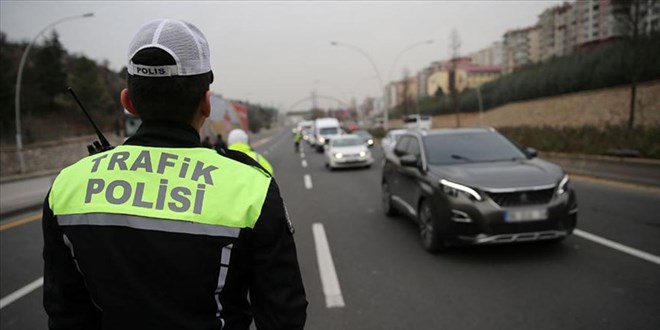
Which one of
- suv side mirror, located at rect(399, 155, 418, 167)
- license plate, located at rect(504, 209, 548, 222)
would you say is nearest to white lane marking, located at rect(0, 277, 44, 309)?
suv side mirror, located at rect(399, 155, 418, 167)

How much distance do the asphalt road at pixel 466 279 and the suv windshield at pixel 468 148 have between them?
1257 millimetres

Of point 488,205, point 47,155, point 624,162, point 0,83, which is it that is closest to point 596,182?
point 624,162

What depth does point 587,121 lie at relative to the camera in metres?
30.7

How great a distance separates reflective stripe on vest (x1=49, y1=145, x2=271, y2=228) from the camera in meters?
1.33

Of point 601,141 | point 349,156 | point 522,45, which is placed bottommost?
point 349,156

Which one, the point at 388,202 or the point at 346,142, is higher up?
the point at 346,142

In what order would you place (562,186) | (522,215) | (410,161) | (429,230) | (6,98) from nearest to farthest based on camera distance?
(522,215) → (562,186) → (429,230) → (410,161) → (6,98)

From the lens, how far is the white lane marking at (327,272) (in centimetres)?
447

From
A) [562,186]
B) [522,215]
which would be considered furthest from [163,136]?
[562,186]

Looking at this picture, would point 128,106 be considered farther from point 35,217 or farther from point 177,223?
point 35,217

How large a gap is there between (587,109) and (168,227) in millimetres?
34894

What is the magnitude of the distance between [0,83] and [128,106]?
142ft

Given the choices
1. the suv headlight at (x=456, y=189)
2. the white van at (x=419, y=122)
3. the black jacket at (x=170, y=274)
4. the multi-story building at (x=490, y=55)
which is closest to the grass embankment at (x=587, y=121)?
the white van at (x=419, y=122)

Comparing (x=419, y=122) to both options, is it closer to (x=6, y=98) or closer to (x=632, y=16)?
(x=632, y=16)
